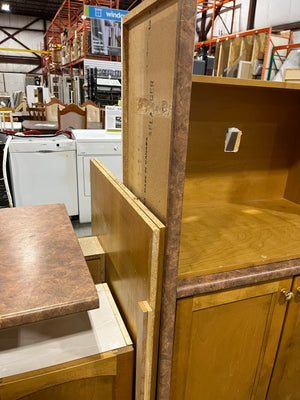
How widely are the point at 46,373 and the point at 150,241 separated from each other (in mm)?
464

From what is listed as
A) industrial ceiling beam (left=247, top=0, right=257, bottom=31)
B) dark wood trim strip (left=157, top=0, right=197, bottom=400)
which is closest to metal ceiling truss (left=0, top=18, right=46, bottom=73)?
industrial ceiling beam (left=247, top=0, right=257, bottom=31)

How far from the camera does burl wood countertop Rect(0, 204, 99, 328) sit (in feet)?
2.46

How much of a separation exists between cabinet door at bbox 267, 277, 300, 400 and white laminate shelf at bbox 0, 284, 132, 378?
57 centimetres

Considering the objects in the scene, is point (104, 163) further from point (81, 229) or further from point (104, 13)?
point (104, 13)

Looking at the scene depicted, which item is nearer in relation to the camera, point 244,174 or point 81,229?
point 244,174

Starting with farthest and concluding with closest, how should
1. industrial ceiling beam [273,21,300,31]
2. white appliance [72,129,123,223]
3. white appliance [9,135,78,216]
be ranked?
industrial ceiling beam [273,21,300,31] → white appliance [72,129,123,223] → white appliance [9,135,78,216]

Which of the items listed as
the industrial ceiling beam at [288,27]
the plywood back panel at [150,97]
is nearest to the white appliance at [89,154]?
the plywood back panel at [150,97]

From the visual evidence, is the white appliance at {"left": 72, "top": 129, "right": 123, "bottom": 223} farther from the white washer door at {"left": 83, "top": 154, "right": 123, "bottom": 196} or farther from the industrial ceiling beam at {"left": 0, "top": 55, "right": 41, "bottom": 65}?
the industrial ceiling beam at {"left": 0, "top": 55, "right": 41, "bottom": 65}

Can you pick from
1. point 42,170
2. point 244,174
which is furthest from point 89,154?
point 244,174

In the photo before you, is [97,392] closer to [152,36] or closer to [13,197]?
[152,36]

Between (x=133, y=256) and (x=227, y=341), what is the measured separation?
1.41 feet

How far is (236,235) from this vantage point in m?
1.16

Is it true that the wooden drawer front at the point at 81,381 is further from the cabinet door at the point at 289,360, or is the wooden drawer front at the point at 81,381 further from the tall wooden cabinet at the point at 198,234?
the cabinet door at the point at 289,360

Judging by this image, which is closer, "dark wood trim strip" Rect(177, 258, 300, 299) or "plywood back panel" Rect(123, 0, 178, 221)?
"plywood back panel" Rect(123, 0, 178, 221)
